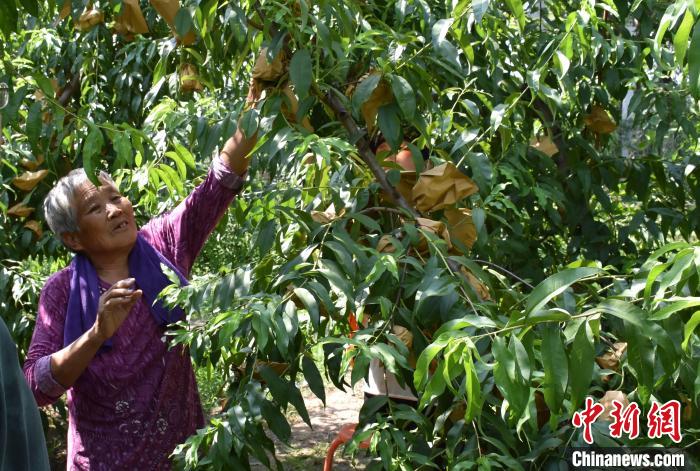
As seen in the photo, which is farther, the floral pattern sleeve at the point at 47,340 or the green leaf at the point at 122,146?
the floral pattern sleeve at the point at 47,340

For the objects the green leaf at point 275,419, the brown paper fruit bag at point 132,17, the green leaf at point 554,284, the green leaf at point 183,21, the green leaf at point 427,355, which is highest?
the brown paper fruit bag at point 132,17

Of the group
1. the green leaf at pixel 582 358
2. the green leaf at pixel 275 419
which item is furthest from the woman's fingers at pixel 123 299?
the green leaf at pixel 582 358

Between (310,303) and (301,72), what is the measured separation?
1.43ft

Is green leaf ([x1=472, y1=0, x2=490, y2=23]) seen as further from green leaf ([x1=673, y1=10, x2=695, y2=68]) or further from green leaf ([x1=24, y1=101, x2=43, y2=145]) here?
green leaf ([x1=24, y1=101, x2=43, y2=145])

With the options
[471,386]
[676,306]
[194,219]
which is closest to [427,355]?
[471,386]

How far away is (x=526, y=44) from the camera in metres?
2.54

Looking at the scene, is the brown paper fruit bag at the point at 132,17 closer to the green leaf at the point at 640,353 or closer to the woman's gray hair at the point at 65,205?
the woman's gray hair at the point at 65,205

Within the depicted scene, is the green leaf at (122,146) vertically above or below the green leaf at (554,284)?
above

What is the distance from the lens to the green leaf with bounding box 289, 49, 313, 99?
68.9 inches

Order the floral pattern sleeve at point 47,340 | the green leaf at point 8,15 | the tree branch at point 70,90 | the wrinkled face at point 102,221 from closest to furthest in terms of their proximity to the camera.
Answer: the green leaf at point 8,15 → the floral pattern sleeve at point 47,340 → the wrinkled face at point 102,221 → the tree branch at point 70,90

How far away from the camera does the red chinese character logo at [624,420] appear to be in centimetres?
153

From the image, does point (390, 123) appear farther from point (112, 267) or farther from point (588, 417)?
point (112, 267)

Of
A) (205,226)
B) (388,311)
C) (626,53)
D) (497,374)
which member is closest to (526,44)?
(626,53)

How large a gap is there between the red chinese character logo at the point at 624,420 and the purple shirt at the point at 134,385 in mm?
1033
